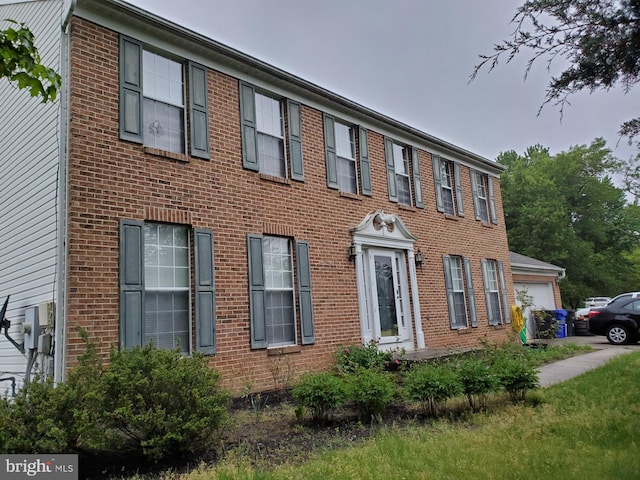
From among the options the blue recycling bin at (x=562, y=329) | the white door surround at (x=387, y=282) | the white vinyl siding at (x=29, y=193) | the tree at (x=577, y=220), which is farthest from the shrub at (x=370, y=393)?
the tree at (x=577, y=220)

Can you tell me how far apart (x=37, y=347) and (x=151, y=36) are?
16.2 feet

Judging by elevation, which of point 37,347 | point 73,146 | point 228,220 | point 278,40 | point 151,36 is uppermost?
point 278,40

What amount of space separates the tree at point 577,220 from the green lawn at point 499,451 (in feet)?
97.4

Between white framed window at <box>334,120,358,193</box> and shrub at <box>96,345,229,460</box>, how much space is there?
650 centimetres

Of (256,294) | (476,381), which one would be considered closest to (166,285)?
(256,294)

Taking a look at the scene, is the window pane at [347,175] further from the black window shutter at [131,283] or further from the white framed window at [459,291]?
the black window shutter at [131,283]

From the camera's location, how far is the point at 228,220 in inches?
318

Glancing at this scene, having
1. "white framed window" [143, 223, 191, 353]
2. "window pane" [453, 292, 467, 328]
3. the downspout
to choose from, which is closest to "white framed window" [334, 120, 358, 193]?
"white framed window" [143, 223, 191, 353]

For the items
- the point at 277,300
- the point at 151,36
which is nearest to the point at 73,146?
the point at 151,36

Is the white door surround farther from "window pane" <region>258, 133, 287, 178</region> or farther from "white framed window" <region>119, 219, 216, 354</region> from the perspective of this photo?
"white framed window" <region>119, 219, 216, 354</region>

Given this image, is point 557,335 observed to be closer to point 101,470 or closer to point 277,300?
point 277,300

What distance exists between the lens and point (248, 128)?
8680 mm

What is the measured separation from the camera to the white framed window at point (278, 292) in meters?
8.43

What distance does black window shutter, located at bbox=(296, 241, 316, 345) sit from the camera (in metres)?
8.77
